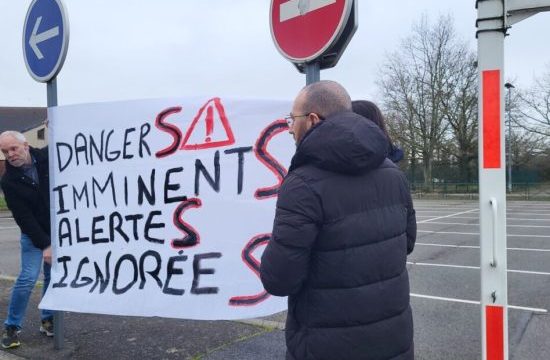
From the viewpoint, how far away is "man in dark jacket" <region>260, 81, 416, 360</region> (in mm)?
1733

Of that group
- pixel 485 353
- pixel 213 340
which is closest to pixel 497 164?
pixel 485 353

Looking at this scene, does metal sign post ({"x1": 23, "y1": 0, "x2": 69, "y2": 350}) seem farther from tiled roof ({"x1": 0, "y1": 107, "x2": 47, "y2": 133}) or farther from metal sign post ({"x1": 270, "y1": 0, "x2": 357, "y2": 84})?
tiled roof ({"x1": 0, "y1": 107, "x2": 47, "y2": 133})

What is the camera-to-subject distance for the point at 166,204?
347cm

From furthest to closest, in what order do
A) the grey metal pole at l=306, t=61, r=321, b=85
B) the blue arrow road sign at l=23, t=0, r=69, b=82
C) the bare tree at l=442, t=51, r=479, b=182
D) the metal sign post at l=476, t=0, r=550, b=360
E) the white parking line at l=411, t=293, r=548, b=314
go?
the bare tree at l=442, t=51, r=479, b=182
the white parking line at l=411, t=293, r=548, b=314
the blue arrow road sign at l=23, t=0, r=69, b=82
the grey metal pole at l=306, t=61, r=321, b=85
the metal sign post at l=476, t=0, r=550, b=360

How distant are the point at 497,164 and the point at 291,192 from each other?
3.70ft

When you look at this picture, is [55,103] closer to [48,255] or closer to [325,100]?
[48,255]

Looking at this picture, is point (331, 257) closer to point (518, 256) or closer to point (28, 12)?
point (28, 12)

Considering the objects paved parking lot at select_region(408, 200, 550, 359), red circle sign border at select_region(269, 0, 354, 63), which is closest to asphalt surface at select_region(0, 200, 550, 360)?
paved parking lot at select_region(408, 200, 550, 359)

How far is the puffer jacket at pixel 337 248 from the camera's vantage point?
173 centimetres

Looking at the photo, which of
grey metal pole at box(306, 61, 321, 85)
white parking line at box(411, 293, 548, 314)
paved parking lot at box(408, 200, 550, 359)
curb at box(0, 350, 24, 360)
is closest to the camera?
grey metal pole at box(306, 61, 321, 85)

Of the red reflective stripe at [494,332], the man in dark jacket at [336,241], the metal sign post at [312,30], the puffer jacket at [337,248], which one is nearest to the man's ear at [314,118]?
the man in dark jacket at [336,241]

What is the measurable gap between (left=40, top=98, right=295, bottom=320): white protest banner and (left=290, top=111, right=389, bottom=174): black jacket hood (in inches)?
59.6

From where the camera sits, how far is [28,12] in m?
4.21

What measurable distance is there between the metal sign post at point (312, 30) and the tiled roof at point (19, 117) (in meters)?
55.7
